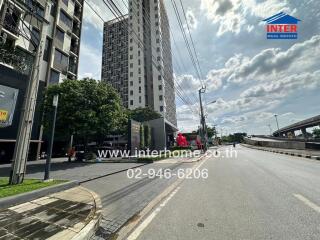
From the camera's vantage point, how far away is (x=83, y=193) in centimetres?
665

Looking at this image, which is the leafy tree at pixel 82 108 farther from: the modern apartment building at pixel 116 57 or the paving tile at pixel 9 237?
the modern apartment building at pixel 116 57

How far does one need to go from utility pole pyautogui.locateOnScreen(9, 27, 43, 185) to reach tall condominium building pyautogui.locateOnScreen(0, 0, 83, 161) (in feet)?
1.16

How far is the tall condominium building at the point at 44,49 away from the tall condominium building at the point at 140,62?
37.2 metres

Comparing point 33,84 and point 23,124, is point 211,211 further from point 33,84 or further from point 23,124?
point 33,84

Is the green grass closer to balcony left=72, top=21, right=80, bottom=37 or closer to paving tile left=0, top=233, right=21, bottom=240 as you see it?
paving tile left=0, top=233, right=21, bottom=240

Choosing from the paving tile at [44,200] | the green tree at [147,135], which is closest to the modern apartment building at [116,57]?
the green tree at [147,135]

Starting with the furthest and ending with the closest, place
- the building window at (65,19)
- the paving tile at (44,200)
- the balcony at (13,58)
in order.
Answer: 1. the building window at (65,19)
2. the balcony at (13,58)
3. the paving tile at (44,200)

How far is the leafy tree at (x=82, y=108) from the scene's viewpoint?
18078 mm

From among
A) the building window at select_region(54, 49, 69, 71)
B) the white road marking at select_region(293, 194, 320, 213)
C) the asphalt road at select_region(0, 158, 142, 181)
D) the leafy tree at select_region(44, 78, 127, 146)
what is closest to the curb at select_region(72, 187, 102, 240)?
the white road marking at select_region(293, 194, 320, 213)

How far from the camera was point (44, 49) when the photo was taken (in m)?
16.4

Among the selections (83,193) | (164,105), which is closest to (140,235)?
(83,193)

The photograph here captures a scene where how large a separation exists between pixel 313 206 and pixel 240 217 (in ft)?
6.81

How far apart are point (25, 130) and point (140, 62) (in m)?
70.6

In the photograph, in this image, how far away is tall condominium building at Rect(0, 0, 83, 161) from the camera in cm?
1181
